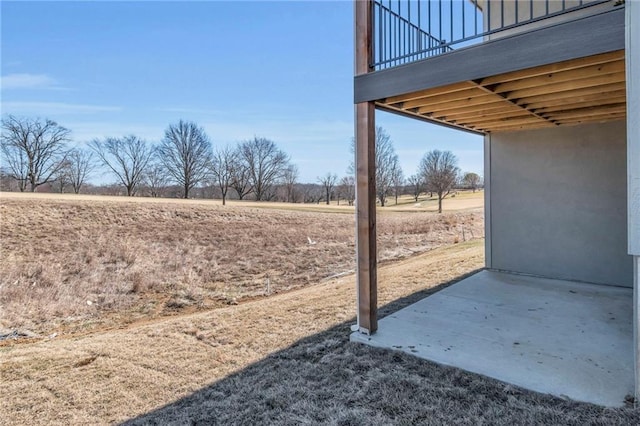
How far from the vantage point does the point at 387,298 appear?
16.1 ft

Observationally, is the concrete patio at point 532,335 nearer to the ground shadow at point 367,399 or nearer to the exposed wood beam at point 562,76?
the ground shadow at point 367,399

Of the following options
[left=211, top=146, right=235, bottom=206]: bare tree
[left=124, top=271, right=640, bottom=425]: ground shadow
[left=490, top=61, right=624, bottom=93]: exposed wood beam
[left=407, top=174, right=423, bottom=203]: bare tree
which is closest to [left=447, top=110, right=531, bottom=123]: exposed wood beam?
[left=490, top=61, right=624, bottom=93]: exposed wood beam

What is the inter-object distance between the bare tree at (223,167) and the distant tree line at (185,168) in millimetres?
96

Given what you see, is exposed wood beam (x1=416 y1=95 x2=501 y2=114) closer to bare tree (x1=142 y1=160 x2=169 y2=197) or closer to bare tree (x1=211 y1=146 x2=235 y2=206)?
bare tree (x1=211 y1=146 x2=235 y2=206)

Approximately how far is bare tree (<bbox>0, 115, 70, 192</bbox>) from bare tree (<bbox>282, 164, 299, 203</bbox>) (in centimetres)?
2200

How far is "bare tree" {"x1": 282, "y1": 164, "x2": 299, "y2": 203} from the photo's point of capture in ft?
133

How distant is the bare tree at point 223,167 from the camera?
33.5m

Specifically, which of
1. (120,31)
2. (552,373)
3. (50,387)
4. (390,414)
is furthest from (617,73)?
(120,31)

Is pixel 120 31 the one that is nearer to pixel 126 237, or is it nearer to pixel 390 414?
pixel 126 237

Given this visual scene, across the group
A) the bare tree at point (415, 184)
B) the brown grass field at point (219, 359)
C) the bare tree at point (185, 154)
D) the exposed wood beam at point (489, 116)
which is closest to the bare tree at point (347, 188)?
the bare tree at point (415, 184)

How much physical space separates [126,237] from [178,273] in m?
4.68

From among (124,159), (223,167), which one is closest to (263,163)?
(223,167)

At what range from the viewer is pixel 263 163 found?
131 ft

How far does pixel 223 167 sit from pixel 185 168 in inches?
196
